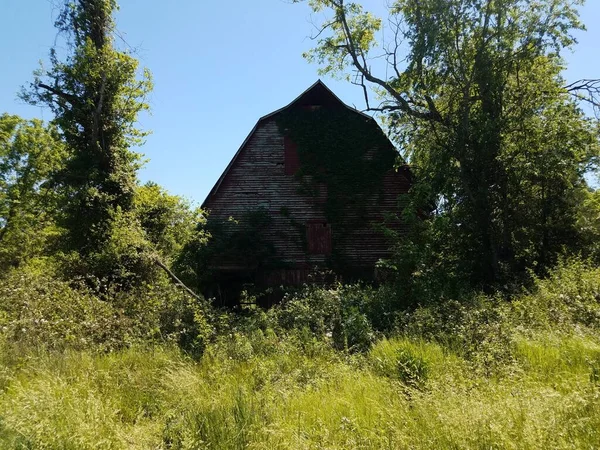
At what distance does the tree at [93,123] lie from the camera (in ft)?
43.0

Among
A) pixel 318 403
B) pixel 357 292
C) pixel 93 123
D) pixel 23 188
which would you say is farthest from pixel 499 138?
pixel 23 188

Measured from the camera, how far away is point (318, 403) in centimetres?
407

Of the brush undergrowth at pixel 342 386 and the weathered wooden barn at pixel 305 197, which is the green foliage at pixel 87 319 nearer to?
the brush undergrowth at pixel 342 386

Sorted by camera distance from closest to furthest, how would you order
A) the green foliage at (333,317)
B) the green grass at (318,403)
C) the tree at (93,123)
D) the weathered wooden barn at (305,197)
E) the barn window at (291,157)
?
the green grass at (318,403) < the green foliage at (333,317) < the tree at (93,123) < the weathered wooden barn at (305,197) < the barn window at (291,157)

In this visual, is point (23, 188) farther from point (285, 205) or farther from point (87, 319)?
point (87, 319)

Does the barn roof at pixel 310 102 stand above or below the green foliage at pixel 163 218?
above

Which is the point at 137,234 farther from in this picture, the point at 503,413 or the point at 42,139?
the point at 42,139

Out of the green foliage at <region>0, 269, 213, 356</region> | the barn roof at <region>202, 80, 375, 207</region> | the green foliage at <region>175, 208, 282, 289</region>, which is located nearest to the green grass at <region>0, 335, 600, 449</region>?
the green foliage at <region>0, 269, 213, 356</region>

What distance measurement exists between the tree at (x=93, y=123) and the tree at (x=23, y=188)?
13.1 meters

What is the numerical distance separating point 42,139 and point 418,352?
30.1 m

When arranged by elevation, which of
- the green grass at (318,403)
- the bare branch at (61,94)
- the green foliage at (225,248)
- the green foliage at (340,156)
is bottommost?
the green grass at (318,403)

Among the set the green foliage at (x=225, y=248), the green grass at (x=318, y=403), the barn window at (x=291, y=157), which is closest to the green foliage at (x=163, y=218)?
the green foliage at (x=225, y=248)

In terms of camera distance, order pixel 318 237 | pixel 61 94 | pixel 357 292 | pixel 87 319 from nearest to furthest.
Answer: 1. pixel 87 319
2. pixel 357 292
3. pixel 61 94
4. pixel 318 237

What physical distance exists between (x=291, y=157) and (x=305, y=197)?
6.90 feet
